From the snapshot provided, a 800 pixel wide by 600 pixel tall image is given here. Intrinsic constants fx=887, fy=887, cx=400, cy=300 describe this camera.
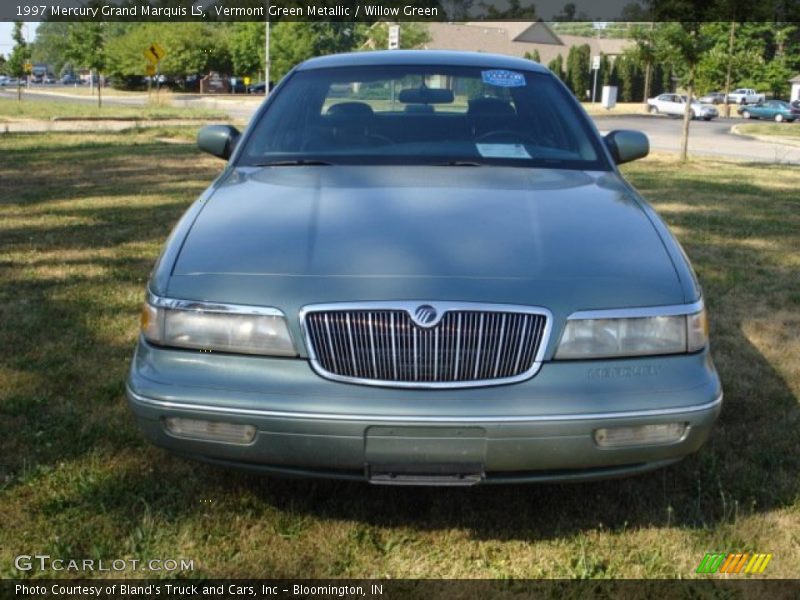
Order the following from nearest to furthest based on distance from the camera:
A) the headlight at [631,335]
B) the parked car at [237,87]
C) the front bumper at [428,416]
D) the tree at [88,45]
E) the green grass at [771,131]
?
the front bumper at [428,416], the headlight at [631,335], the green grass at [771,131], the tree at [88,45], the parked car at [237,87]

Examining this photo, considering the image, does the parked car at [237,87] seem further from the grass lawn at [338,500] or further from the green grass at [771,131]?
the grass lawn at [338,500]

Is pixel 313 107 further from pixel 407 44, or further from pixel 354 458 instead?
pixel 407 44

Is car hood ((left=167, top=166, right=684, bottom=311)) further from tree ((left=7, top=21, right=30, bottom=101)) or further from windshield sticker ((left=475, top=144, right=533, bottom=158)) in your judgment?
tree ((left=7, top=21, right=30, bottom=101))

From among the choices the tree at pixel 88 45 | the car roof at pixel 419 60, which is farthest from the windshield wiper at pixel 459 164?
the tree at pixel 88 45

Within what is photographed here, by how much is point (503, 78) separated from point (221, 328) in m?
2.26

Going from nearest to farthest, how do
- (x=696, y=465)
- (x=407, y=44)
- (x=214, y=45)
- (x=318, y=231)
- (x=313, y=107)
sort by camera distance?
(x=318, y=231) < (x=696, y=465) < (x=313, y=107) < (x=407, y=44) < (x=214, y=45)

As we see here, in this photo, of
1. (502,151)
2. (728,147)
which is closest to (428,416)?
(502,151)

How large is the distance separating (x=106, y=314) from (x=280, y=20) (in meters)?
60.9

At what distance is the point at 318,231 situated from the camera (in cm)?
286

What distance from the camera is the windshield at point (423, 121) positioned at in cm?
377

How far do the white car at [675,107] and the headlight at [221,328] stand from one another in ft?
158

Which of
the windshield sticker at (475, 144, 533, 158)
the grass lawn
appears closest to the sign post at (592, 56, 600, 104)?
the grass lawn

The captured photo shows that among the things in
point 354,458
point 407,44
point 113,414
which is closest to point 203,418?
point 354,458

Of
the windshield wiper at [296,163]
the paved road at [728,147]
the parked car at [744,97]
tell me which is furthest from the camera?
the parked car at [744,97]
